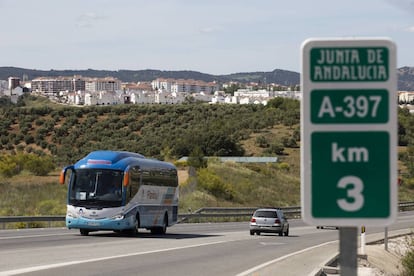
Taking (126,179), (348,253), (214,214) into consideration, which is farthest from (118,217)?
(348,253)

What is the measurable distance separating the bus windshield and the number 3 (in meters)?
28.2

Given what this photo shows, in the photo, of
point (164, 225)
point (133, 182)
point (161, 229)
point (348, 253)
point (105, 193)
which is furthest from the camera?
point (164, 225)

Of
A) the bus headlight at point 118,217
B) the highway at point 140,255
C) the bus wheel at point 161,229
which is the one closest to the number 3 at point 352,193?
the highway at point 140,255

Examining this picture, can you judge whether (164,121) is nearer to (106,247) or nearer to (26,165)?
(26,165)

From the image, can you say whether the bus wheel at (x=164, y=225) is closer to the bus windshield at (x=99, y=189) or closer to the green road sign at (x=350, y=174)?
the bus windshield at (x=99, y=189)

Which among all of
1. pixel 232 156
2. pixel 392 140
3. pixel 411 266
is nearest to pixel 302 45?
pixel 392 140

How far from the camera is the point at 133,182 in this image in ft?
107

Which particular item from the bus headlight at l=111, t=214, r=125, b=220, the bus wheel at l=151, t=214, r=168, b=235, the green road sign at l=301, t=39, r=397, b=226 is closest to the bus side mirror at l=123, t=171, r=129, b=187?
the bus headlight at l=111, t=214, r=125, b=220

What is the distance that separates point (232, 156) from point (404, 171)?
68.0 ft

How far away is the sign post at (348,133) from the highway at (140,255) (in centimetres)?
1449

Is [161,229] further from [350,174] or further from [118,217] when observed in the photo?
[350,174]

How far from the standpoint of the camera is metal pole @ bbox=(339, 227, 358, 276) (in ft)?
12.5

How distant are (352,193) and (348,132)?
0.91 feet

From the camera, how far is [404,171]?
306ft
